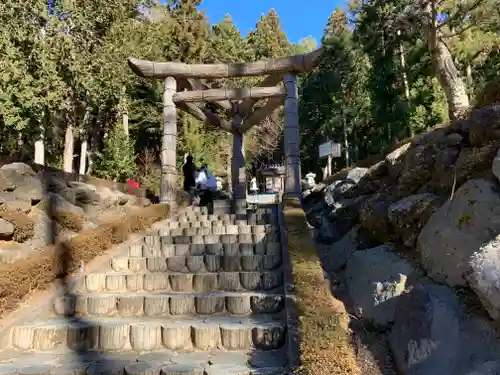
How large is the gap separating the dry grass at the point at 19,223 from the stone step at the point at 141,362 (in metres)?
1.91

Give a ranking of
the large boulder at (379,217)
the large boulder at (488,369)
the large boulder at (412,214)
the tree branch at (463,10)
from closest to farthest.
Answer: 1. the large boulder at (488,369)
2. the large boulder at (412,214)
3. the large boulder at (379,217)
4. the tree branch at (463,10)

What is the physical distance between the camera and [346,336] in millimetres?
3590

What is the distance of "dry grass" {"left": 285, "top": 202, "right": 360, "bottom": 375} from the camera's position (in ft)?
10.5

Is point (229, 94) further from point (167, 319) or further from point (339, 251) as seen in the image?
point (167, 319)

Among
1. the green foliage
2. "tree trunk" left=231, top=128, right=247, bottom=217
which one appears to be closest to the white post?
"tree trunk" left=231, top=128, right=247, bottom=217

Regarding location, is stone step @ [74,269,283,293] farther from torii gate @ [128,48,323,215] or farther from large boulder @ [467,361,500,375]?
torii gate @ [128,48,323,215]

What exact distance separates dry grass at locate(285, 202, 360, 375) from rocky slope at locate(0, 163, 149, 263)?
11.7 feet

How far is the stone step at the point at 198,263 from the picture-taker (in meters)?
5.85

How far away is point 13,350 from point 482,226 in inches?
184

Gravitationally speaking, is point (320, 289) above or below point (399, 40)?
below

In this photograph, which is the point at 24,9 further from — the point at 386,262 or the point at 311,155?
the point at 311,155

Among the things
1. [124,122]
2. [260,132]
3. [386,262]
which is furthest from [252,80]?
[386,262]

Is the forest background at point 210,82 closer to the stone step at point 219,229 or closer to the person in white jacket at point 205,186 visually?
the stone step at point 219,229

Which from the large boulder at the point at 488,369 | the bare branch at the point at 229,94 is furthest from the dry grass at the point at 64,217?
the large boulder at the point at 488,369
